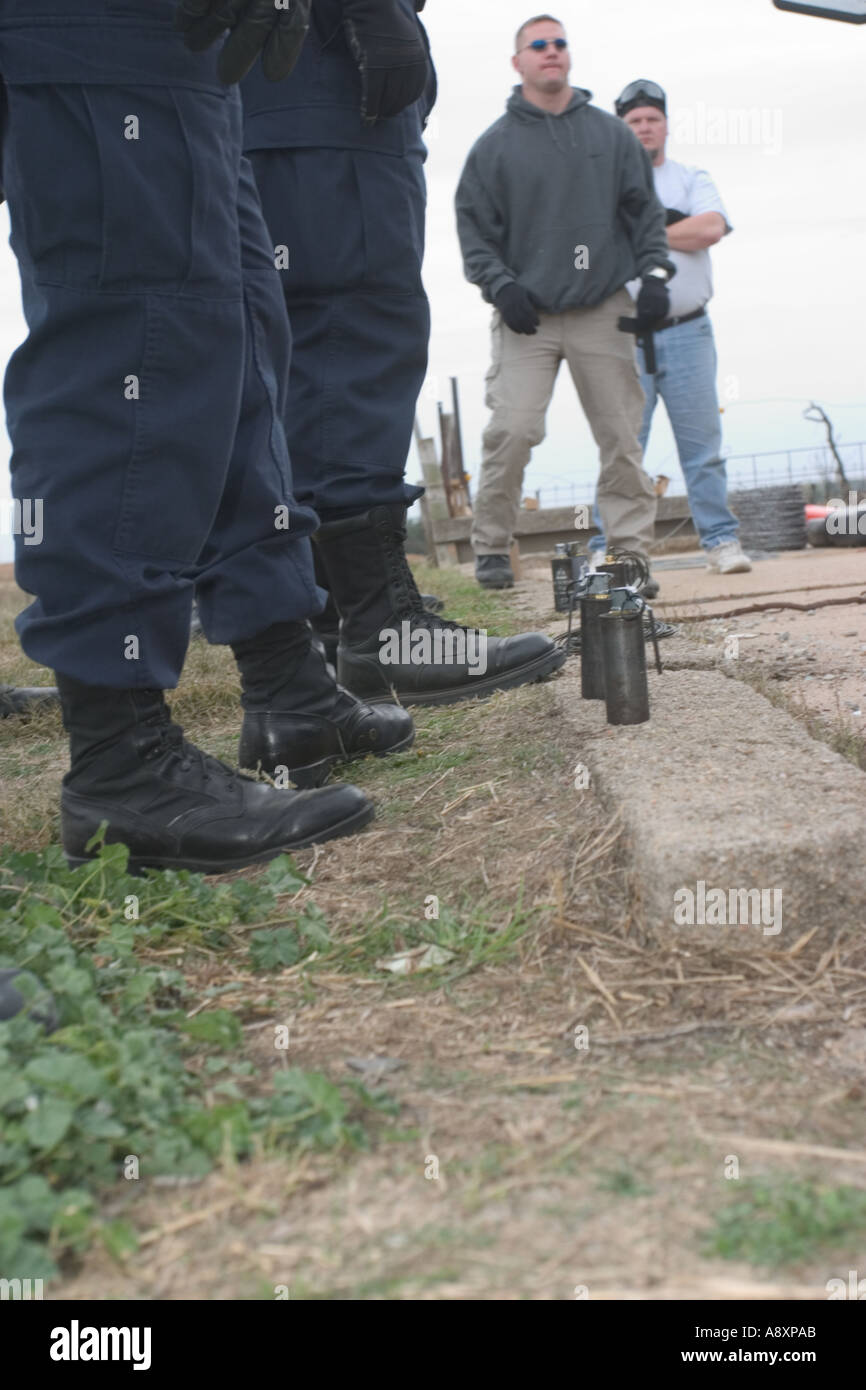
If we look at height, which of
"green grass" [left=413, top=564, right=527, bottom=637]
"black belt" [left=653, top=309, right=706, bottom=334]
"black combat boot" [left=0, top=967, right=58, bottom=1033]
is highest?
"black belt" [left=653, top=309, right=706, bottom=334]

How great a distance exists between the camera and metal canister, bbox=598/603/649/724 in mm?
2176

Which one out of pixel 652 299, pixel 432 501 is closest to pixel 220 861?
pixel 652 299

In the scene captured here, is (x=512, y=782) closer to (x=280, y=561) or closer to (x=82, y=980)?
(x=280, y=561)

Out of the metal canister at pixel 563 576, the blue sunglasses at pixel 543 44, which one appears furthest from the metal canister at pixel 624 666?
the blue sunglasses at pixel 543 44

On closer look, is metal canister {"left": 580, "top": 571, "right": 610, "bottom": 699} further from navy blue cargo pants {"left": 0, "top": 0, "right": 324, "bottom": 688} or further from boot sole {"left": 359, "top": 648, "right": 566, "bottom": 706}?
navy blue cargo pants {"left": 0, "top": 0, "right": 324, "bottom": 688}

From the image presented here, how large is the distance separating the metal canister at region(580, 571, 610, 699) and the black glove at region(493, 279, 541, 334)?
10.1ft

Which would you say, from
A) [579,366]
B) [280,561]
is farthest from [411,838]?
[579,366]

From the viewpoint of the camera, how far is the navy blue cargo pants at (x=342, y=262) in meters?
2.57

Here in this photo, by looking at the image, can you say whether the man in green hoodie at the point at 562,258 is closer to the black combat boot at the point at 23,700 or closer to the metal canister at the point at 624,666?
the black combat boot at the point at 23,700

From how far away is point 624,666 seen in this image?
2.17m

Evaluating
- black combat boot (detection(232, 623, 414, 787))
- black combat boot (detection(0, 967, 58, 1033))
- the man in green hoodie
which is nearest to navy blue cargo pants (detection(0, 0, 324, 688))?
black combat boot (detection(232, 623, 414, 787))

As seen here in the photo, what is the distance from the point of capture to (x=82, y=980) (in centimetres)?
133

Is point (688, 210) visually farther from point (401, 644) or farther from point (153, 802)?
point (153, 802)

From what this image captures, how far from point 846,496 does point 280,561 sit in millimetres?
12609
